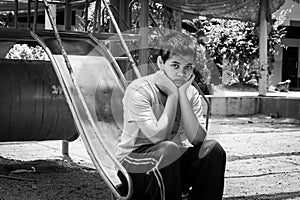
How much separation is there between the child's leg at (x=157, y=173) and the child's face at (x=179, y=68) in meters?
0.42

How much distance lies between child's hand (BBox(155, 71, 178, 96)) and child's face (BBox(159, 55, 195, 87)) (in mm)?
22

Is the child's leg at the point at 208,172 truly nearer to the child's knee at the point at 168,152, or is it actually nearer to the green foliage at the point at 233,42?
the child's knee at the point at 168,152

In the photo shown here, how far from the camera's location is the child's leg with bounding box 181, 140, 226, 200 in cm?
364

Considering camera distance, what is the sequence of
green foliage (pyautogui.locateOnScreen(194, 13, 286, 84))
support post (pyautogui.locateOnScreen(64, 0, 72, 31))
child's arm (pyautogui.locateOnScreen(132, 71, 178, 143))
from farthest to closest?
1. green foliage (pyautogui.locateOnScreen(194, 13, 286, 84))
2. support post (pyautogui.locateOnScreen(64, 0, 72, 31))
3. child's arm (pyautogui.locateOnScreen(132, 71, 178, 143))

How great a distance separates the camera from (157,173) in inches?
136

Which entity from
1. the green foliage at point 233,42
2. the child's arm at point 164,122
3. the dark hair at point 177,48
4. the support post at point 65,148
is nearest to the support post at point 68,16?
the support post at point 65,148

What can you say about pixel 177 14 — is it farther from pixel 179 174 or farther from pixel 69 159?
pixel 179 174

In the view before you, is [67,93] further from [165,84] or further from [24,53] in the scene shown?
[24,53]

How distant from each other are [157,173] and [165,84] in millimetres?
580

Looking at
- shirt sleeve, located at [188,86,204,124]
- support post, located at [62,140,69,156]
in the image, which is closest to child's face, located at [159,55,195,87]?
shirt sleeve, located at [188,86,204,124]

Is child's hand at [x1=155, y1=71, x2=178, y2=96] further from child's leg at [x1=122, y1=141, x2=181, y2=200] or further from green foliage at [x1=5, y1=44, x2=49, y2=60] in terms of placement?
green foliage at [x1=5, y1=44, x2=49, y2=60]

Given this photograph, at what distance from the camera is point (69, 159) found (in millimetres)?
7004

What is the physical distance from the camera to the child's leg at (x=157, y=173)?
3.46 metres

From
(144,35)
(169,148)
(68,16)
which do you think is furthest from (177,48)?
(68,16)
